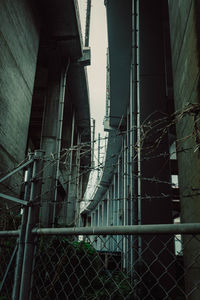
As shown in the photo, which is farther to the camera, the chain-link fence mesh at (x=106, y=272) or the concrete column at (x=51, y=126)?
the concrete column at (x=51, y=126)

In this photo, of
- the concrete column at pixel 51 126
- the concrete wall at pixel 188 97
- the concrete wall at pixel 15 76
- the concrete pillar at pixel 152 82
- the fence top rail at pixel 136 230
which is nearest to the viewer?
the fence top rail at pixel 136 230

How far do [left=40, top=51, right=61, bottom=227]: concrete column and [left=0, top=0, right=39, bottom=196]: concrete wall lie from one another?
118 inches

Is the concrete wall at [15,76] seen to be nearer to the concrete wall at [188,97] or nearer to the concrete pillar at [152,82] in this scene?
the concrete pillar at [152,82]

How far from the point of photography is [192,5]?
2418 mm

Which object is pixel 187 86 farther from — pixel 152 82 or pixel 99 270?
pixel 152 82

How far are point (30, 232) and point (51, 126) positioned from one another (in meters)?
9.74

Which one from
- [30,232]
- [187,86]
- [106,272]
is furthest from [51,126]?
[30,232]

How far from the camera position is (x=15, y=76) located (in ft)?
22.6

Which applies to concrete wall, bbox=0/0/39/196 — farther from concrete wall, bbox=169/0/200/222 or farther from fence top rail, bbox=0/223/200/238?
fence top rail, bbox=0/223/200/238

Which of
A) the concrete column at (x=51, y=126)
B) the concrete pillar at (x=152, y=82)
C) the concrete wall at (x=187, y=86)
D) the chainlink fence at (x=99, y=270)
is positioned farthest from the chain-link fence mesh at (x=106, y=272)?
the concrete column at (x=51, y=126)

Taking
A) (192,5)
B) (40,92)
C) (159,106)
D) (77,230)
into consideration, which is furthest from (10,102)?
(40,92)

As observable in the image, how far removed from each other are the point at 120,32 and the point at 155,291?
7.30 metres

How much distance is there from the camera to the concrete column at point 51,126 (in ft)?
34.0

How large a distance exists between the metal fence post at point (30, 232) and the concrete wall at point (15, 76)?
457 cm
